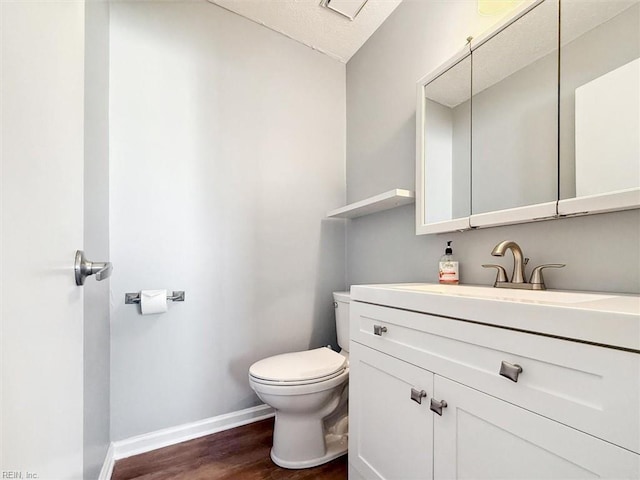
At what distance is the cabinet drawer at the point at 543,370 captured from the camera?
497 mm

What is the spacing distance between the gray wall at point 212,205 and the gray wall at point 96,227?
0.33ft

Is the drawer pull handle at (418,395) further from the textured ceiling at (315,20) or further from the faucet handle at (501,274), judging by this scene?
the textured ceiling at (315,20)

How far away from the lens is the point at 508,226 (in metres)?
1.13

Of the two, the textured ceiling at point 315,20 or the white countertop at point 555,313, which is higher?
the textured ceiling at point 315,20

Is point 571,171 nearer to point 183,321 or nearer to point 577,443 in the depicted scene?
point 577,443

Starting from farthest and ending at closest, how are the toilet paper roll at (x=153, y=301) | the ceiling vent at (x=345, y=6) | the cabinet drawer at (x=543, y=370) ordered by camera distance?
the ceiling vent at (x=345, y=6), the toilet paper roll at (x=153, y=301), the cabinet drawer at (x=543, y=370)

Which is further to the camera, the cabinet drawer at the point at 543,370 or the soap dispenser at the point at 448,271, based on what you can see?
the soap dispenser at the point at 448,271

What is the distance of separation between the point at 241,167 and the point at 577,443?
5.74 feet

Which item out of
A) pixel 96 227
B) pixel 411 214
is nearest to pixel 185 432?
pixel 96 227

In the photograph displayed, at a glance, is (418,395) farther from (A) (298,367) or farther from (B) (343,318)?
(B) (343,318)

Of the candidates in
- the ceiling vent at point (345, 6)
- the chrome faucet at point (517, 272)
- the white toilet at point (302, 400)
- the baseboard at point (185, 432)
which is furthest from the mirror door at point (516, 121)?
the baseboard at point (185, 432)

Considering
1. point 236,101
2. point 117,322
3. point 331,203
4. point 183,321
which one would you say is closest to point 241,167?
point 236,101

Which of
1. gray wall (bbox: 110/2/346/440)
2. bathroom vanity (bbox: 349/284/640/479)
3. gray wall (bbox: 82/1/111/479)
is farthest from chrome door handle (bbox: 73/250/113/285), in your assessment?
gray wall (bbox: 110/2/346/440)

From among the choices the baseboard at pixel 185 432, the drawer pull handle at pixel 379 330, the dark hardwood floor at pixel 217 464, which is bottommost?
the dark hardwood floor at pixel 217 464
